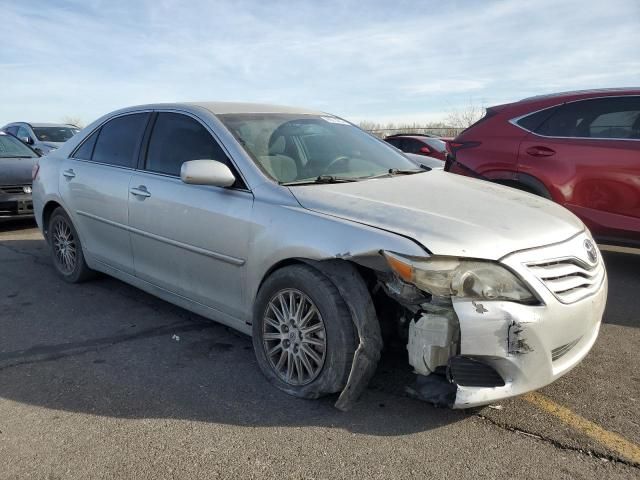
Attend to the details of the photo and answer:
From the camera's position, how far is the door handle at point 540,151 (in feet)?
18.5

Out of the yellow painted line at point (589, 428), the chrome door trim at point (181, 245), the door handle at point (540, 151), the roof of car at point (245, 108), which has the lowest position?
the yellow painted line at point (589, 428)

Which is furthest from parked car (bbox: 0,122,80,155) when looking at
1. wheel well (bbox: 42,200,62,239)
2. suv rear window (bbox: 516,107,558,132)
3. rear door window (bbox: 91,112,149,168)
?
suv rear window (bbox: 516,107,558,132)

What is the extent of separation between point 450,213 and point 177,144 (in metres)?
2.14

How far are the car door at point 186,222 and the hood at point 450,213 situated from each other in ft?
1.70

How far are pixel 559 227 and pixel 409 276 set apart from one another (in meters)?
1.03

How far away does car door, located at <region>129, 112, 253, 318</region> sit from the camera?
11.4 feet

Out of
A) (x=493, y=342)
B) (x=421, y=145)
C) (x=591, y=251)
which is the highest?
Result: (x=591, y=251)

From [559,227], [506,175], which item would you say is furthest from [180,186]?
[506,175]

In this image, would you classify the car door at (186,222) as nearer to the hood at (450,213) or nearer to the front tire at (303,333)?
the front tire at (303,333)

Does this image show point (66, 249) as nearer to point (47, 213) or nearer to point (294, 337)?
point (47, 213)

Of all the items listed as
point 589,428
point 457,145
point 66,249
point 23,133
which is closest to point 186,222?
point 66,249

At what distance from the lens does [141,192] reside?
4.17 m

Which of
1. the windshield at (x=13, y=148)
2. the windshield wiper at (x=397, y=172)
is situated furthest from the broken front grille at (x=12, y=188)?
the windshield wiper at (x=397, y=172)

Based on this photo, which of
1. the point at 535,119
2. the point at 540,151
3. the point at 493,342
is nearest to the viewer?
the point at 493,342
